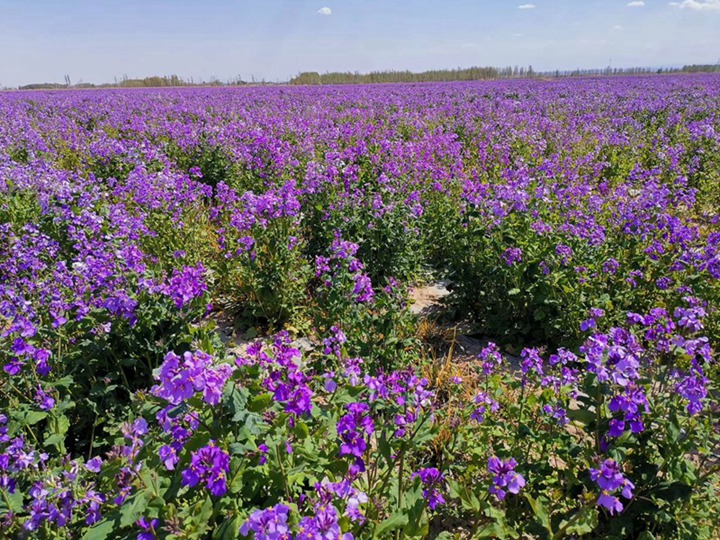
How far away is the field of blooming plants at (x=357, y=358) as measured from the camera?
6.39ft

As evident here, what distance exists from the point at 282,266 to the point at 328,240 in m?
1.14

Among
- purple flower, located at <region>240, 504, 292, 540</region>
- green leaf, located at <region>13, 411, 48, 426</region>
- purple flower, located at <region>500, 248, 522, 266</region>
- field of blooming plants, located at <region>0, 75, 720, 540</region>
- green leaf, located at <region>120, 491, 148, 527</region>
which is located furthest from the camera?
purple flower, located at <region>500, 248, 522, 266</region>

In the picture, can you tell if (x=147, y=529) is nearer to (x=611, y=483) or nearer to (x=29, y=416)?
(x=29, y=416)

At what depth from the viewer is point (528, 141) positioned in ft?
33.9

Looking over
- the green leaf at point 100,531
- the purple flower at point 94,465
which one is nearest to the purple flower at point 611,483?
the green leaf at point 100,531

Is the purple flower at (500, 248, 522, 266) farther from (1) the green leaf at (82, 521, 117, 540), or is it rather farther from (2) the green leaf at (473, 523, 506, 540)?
(1) the green leaf at (82, 521, 117, 540)

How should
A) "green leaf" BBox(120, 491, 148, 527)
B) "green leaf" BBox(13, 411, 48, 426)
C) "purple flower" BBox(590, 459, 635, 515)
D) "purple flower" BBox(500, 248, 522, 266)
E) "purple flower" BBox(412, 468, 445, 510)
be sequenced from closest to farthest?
"green leaf" BBox(120, 491, 148, 527)
"purple flower" BBox(590, 459, 635, 515)
"purple flower" BBox(412, 468, 445, 510)
"green leaf" BBox(13, 411, 48, 426)
"purple flower" BBox(500, 248, 522, 266)

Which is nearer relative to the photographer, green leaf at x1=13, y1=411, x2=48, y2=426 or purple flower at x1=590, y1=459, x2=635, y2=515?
purple flower at x1=590, y1=459, x2=635, y2=515

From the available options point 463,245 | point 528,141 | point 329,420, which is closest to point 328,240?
point 463,245

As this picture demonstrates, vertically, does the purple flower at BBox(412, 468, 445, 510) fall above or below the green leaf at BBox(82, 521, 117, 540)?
below

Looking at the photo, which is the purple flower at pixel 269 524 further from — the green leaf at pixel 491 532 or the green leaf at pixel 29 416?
the green leaf at pixel 29 416

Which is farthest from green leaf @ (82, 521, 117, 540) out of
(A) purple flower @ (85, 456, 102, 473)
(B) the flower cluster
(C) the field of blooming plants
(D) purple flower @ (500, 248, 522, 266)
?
(D) purple flower @ (500, 248, 522, 266)

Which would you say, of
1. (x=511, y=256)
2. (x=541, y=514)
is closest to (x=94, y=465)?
(x=541, y=514)

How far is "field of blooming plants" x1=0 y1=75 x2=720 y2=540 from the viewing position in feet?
6.39
